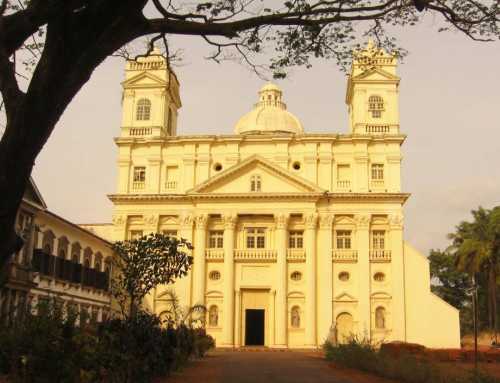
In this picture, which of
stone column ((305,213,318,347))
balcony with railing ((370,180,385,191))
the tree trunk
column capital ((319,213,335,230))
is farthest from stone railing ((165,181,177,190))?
the tree trunk

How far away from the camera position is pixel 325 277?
4628 cm

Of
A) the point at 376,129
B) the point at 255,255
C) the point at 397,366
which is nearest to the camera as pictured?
the point at 397,366

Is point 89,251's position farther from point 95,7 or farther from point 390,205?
point 95,7

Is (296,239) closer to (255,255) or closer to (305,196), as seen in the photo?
(255,255)

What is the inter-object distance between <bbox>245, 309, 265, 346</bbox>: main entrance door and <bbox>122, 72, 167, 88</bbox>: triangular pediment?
18.6 m

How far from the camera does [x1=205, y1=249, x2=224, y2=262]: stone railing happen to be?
4750cm

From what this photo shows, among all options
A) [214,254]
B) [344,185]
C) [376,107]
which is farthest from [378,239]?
[214,254]

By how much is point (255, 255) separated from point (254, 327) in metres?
5.15

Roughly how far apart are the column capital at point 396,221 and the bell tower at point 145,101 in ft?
58.5

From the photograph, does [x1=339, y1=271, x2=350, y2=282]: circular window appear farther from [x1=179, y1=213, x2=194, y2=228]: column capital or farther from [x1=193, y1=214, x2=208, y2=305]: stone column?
[x1=179, y1=213, x2=194, y2=228]: column capital

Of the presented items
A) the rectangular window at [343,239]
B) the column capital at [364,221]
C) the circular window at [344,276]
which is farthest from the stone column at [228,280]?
the column capital at [364,221]

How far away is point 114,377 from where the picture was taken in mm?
13953

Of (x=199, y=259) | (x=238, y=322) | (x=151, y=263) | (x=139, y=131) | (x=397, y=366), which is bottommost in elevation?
(x=397, y=366)

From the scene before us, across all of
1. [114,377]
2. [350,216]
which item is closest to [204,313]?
[350,216]
